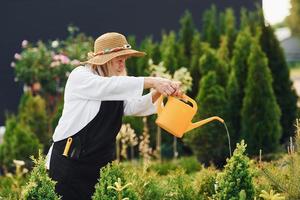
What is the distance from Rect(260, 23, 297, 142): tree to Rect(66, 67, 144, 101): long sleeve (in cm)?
527

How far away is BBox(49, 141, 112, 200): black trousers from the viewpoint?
5.18 metres

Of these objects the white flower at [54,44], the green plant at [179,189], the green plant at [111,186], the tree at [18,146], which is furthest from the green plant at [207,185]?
the white flower at [54,44]

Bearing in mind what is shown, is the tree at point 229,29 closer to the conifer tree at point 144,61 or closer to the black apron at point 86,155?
the conifer tree at point 144,61

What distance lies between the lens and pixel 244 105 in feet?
30.7

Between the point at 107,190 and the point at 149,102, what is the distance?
3.27ft

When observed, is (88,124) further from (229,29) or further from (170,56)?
(229,29)

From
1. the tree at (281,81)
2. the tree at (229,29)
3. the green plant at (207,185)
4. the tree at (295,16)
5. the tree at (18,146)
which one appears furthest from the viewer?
the tree at (295,16)

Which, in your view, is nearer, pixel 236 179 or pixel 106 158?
pixel 236 179

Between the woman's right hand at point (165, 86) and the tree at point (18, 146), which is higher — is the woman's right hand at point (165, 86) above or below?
above

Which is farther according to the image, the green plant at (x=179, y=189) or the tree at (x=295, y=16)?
the tree at (x=295, y=16)

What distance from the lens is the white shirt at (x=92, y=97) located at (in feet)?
16.3

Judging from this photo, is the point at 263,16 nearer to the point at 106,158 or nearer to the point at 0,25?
the point at 0,25

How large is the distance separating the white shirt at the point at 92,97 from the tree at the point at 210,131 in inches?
154

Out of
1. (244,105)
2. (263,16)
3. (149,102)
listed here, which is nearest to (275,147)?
(244,105)
